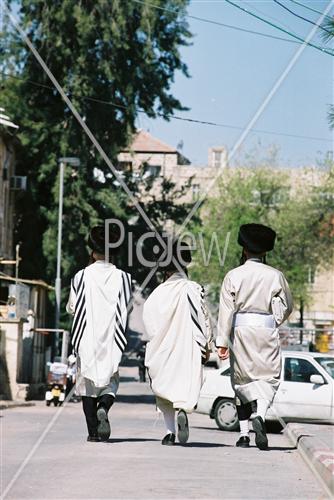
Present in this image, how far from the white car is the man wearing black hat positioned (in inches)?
543

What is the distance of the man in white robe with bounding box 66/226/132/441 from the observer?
10242 mm

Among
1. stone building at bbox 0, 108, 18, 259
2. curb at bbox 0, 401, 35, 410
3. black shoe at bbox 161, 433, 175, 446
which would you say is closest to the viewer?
black shoe at bbox 161, 433, 175, 446

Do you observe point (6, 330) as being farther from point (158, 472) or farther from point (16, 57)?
point (158, 472)

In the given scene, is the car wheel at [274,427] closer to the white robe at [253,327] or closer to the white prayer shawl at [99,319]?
the white prayer shawl at [99,319]

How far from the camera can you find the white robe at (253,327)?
31.6 ft

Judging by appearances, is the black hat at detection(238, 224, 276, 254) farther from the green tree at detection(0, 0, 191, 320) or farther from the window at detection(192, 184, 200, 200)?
the window at detection(192, 184, 200, 200)

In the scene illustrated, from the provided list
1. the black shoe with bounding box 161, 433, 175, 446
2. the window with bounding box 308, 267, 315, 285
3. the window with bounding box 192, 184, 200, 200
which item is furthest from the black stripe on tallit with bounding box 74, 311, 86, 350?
the window with bounding box 308, 267, 315, 285

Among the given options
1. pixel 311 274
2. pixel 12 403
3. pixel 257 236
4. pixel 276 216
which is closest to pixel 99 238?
pixel 257 236

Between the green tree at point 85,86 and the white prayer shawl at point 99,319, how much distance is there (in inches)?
1178

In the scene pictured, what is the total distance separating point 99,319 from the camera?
10305 mm

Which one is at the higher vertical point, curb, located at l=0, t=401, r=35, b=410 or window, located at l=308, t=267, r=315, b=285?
window, located at l=308, t=267, r=315, b=285

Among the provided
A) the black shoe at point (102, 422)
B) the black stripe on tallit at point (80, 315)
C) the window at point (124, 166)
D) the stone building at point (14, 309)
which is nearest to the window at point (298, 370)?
the stone building at point (14, 309)

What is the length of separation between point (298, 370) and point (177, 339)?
14331 millimetres

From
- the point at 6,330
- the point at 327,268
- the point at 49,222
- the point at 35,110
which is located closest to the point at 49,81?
the point at 35,110
